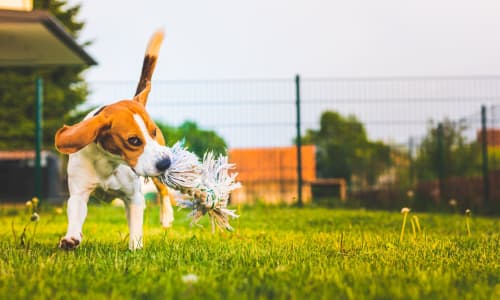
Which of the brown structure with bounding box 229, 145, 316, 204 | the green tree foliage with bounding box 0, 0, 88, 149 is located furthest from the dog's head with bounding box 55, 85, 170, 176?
the green tree foliage with bounding box 0, 0, 88, 149

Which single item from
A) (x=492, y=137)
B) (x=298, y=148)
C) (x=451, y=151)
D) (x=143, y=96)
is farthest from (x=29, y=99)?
(x=143, y=96)

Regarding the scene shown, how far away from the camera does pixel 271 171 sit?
15.2 m

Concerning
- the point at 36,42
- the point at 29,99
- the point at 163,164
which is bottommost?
the point at 163,164

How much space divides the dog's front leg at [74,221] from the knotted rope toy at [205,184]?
0.65m

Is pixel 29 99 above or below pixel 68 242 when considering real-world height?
above

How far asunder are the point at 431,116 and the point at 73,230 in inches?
408

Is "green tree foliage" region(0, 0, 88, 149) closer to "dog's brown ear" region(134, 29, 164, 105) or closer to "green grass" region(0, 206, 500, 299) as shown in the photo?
"dog's brown ear" region(134, 29, 164, 105)

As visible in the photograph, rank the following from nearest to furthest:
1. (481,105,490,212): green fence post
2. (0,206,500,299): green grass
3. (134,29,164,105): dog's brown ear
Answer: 1. (0,206,500,299): green grass
2. (134,29,164,105): dog's brown ear
3. (481,105,490,212): green fence post

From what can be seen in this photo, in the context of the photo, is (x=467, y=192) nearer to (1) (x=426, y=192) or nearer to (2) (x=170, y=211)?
(1) (x=426, y=192)

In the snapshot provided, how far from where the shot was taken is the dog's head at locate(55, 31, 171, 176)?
3664 mm

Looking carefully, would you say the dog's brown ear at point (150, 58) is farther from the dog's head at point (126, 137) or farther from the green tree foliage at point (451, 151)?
the green tree foliage at point (451, 151)

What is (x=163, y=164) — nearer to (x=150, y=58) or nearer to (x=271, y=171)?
(x=150, y=58)

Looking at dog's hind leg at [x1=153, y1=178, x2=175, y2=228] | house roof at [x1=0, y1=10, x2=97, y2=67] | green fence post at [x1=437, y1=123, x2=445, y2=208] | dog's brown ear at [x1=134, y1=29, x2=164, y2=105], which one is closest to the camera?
dog's brown ear at [x1=134, y1=29, x2=164, y2=105]

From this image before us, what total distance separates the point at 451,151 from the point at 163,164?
34.6 ft
